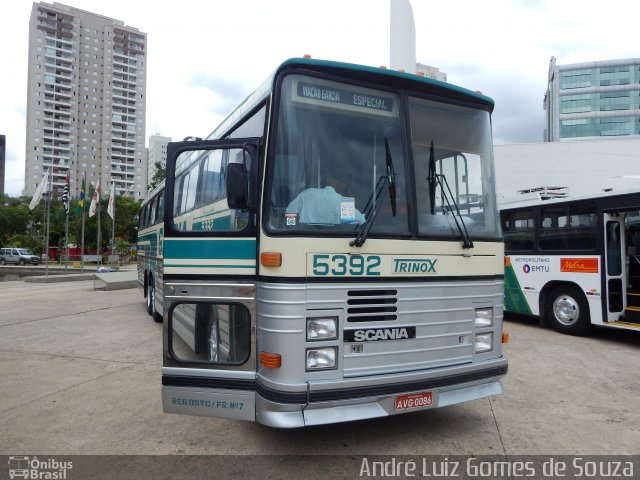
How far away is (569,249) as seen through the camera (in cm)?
901

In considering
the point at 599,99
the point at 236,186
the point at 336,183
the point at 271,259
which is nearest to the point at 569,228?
the point at 336,183

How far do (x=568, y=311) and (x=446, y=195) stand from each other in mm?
6422

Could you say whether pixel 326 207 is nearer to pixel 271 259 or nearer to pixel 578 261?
pixel 271 259

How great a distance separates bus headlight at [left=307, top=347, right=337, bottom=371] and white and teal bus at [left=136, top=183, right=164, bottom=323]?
5.72m

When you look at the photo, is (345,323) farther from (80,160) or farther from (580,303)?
(80,160)

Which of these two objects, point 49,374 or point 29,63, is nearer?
point 49,374

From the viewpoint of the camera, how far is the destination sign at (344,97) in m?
3.75

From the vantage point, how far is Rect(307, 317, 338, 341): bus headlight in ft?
11.6

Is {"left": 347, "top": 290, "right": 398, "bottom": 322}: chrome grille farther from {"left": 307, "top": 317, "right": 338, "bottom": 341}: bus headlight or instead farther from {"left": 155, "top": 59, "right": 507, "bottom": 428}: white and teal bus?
{"left": 307, "top": 317, "right": 338, "bottom": 341}: bus headlight

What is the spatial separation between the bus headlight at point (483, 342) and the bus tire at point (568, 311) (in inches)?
216

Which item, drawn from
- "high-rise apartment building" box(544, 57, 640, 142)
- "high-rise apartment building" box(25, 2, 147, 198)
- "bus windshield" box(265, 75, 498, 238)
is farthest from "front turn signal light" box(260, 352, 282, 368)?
"high-rise apartment building" box(25, 2, 147, 198)

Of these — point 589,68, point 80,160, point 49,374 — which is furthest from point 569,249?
point 80,160

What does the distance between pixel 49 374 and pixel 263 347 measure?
4.31 metres

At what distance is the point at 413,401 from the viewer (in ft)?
12.4
